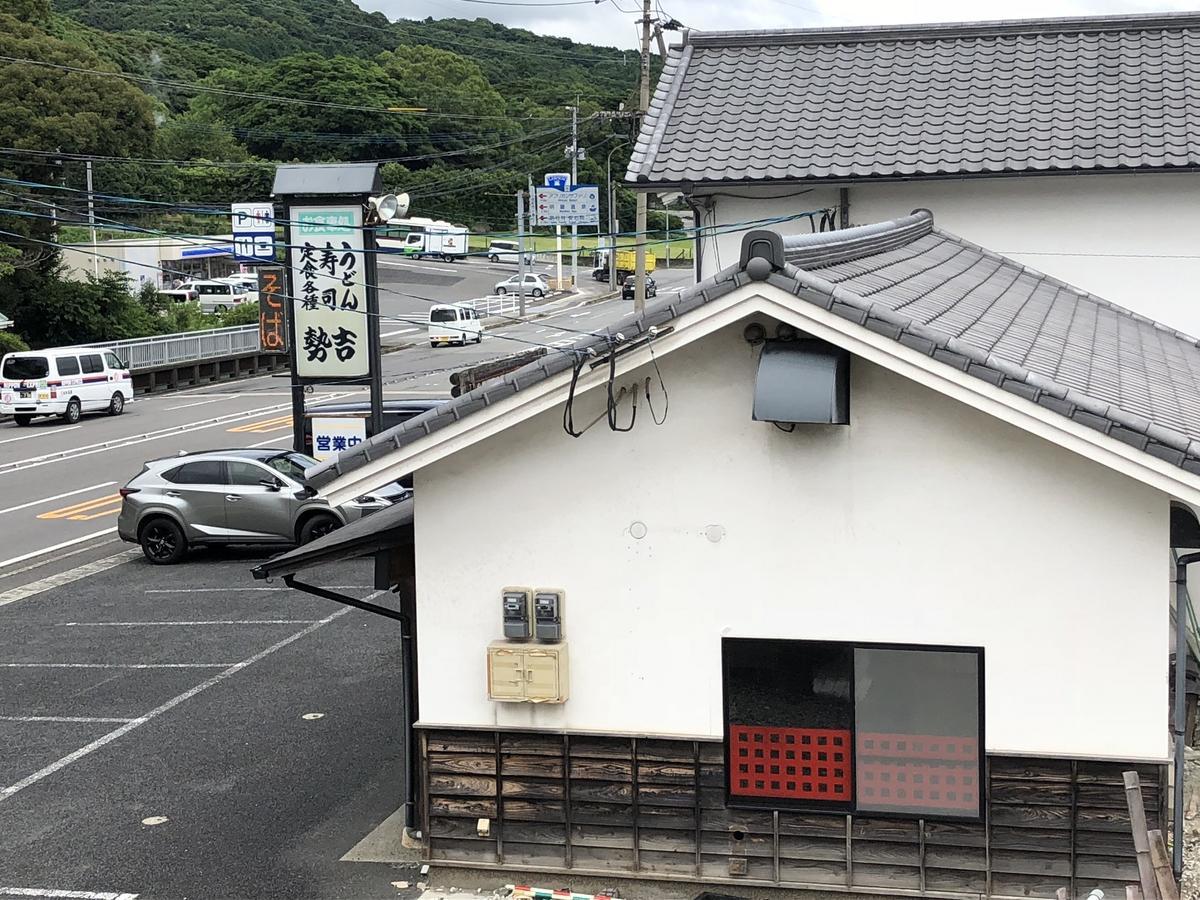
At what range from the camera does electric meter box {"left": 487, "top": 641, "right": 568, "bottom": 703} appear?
27.3 feet

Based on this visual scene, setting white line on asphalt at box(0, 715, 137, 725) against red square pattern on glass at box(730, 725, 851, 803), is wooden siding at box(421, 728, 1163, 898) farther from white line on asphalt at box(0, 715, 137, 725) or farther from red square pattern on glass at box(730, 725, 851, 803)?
white line on asphalt at box(0, 715, 137, 725)

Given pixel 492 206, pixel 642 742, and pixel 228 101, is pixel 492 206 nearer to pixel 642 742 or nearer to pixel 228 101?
pixel 228 101

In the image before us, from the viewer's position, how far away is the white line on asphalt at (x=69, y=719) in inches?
506

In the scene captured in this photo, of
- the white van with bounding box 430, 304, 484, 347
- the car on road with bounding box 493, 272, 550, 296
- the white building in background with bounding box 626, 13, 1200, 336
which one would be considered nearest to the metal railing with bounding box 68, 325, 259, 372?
the white van with bounding box 430, 304, 484, 347

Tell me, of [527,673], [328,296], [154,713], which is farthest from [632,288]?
[527,673]

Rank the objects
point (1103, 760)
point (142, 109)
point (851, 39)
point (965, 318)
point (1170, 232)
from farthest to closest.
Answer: point (142, 109) → point (851, 39) → point (1170, 232) → point (965, 318) → point (1103, 760)

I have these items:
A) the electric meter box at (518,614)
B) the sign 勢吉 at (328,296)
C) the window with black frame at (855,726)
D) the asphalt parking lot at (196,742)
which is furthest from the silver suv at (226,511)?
the window with black frame at (855,726)

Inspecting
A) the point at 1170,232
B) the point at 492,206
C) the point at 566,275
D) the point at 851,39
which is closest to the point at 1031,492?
the point at 1170,232

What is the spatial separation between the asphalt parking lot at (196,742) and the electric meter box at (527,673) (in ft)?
5.22

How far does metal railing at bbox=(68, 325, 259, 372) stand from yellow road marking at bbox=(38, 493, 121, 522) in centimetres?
1784

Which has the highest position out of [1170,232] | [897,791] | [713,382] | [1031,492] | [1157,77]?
[1157,77]

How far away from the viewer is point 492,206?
268 ft

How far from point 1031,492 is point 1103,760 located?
1.55m

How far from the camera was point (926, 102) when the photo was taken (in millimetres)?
16016
